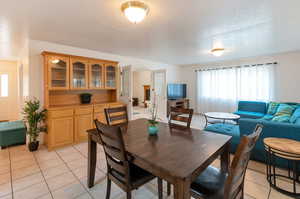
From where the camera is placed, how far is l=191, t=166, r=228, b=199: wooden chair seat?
1.19 metres

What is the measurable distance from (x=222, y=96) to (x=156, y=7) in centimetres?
521

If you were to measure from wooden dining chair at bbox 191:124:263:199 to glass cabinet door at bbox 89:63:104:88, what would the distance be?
3.39 m

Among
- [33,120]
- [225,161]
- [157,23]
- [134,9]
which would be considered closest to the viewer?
[225,161]

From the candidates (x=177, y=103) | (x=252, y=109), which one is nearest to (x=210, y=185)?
(x=252, y=109)

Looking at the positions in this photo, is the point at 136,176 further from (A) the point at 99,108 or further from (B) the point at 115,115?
(A) the point at 99,108

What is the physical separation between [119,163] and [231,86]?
19.2 ft

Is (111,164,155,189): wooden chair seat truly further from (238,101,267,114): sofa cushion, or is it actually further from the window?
the window

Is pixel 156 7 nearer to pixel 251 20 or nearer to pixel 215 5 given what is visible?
pixel 215 5

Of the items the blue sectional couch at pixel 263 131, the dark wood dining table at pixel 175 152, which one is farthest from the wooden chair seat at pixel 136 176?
the blue sectional couch at pixel 263 131

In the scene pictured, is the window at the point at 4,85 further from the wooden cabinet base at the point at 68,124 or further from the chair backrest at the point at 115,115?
the chair backrest at the point at 115,115

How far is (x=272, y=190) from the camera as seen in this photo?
1884 mm

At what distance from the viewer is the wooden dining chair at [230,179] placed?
99cm

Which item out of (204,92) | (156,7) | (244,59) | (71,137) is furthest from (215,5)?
(204,92)

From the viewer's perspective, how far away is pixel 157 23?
8.27 ft
